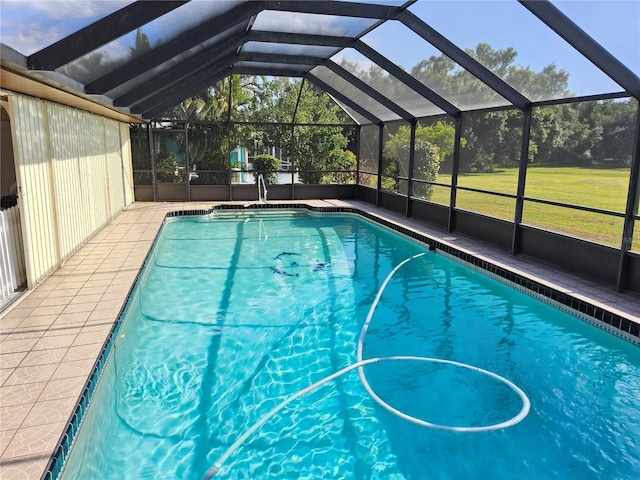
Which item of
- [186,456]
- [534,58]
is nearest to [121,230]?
[186,456]

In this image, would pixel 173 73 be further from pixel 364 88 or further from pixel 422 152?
pixel 422 152

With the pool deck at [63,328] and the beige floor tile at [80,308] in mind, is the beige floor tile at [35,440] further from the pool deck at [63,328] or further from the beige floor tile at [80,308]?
the beige floor tile at [80,308]

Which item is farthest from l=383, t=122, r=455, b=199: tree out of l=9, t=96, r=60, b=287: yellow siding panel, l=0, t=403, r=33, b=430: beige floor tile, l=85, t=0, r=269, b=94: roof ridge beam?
l=0, t=403, r=33, b=430: beige floor tile

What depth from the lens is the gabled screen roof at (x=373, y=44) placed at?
149 inches

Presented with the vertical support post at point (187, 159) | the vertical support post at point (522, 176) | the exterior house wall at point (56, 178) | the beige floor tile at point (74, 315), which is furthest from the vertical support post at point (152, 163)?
the vertical support post at point (522, 176)

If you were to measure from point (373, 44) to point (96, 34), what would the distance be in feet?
17.9

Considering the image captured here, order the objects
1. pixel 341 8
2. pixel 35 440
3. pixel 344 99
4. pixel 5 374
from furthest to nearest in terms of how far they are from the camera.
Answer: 1. pixel 344 99
2. pixel 341 8
3. pixel 5 374
4. pixel 35 440

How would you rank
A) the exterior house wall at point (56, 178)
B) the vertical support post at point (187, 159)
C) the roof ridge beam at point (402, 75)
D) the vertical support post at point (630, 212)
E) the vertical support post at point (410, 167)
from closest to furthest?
the exterior house wall at point (56, 178) → the vertical support post at point (630, 212) → the roof ridge beam at point (402, 75) → the vertical support post at point (410, 167) → the vertical support post at point (187, 159)

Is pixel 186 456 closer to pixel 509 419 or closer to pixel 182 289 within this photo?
pixel 509 419

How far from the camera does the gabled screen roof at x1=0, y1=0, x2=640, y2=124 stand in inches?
149

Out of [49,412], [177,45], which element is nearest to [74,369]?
[49,412]

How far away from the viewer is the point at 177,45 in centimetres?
538

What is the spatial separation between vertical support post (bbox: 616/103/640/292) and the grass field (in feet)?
23.5

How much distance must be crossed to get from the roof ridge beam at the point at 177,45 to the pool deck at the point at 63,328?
7.57ft
